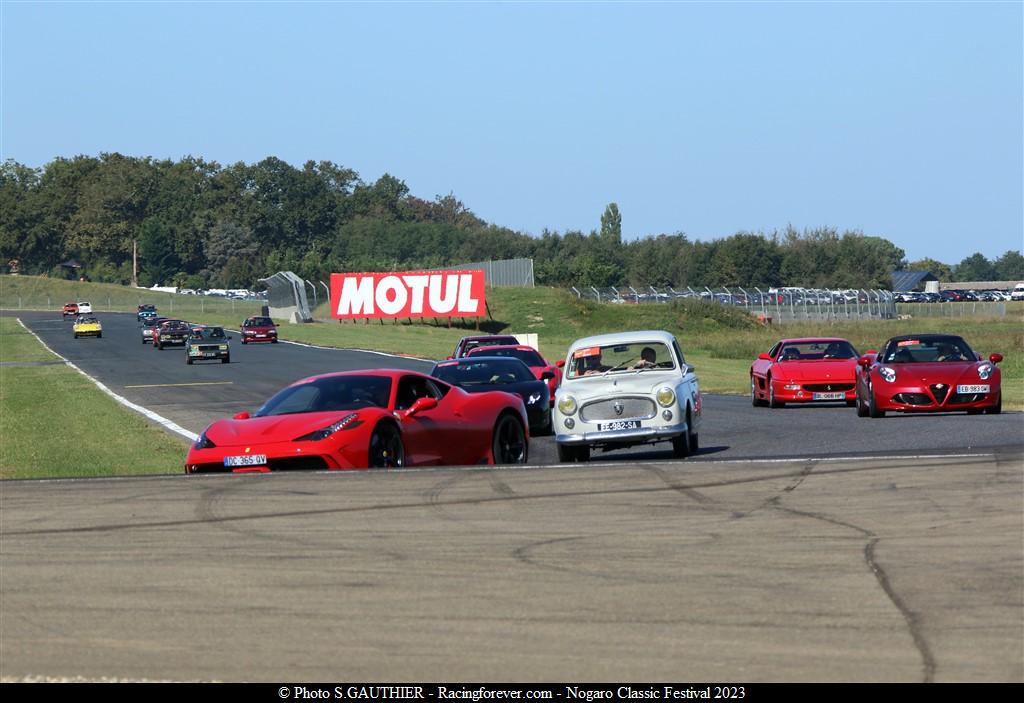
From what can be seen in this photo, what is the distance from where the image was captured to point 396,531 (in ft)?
33.3

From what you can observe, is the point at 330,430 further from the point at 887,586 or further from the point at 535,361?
the point at 535,361

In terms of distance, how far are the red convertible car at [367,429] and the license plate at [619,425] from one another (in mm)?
981

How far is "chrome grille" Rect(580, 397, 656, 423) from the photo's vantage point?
17.5 m

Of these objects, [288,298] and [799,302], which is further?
[288,298]

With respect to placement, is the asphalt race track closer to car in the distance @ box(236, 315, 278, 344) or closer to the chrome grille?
the chrome grille

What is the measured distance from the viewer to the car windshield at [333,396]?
→ 1535cm

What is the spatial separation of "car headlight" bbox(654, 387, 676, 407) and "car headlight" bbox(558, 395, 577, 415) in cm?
100

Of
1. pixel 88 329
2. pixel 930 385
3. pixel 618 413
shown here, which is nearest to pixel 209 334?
pixel 88 329

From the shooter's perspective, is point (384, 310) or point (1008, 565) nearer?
point (1008, 565)

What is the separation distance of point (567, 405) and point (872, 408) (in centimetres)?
727

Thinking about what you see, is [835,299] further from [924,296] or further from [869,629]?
[869,629]

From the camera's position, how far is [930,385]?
22562 millimetres
